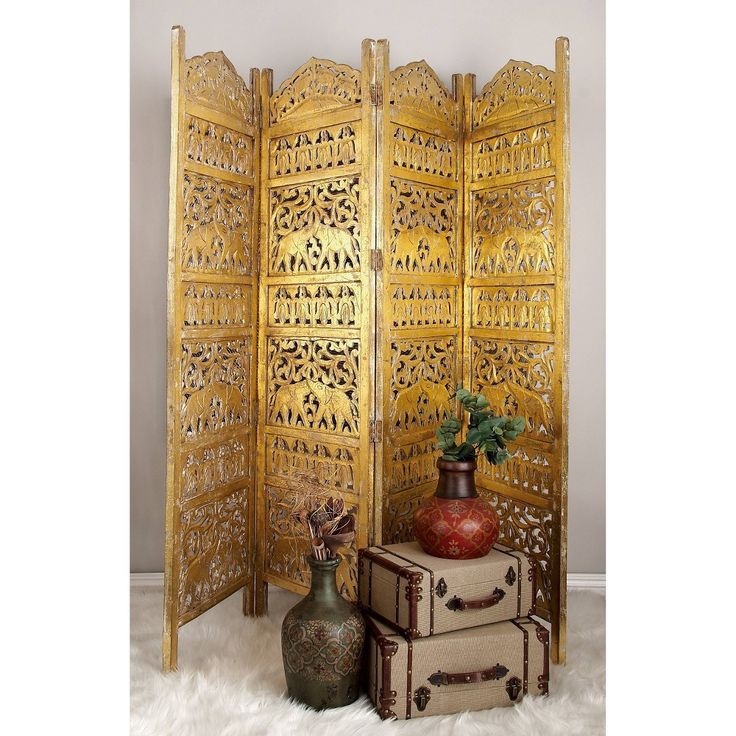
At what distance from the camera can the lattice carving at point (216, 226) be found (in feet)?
7.39

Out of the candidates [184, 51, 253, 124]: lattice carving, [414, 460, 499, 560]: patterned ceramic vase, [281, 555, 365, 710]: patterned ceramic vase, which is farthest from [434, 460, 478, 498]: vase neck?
[184, 51, 253, 124]: lattice carving

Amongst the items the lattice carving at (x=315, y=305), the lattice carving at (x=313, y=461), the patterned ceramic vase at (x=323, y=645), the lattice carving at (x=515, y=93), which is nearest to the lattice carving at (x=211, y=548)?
the lattice carving at (x=313, y=461)

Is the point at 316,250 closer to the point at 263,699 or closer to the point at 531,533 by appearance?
the point at 531,533

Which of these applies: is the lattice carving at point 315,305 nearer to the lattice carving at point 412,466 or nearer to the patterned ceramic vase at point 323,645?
the lattice carving at point 412,466

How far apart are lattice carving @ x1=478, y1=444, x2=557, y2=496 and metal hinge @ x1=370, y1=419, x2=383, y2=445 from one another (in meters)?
0.48

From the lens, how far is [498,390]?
2.50m

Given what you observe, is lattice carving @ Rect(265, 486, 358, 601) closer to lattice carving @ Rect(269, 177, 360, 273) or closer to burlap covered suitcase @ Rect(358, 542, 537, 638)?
burlap covered suitcase @ Rect(358, 542, 537, 638)

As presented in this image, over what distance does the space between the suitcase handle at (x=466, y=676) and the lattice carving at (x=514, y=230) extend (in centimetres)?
123

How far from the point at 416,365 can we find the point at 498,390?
0.31 metres
